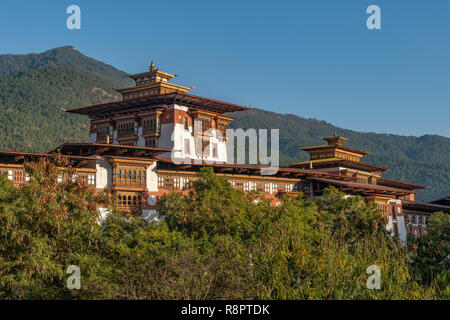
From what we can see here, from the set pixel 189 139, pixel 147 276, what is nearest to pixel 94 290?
pixel 147 276

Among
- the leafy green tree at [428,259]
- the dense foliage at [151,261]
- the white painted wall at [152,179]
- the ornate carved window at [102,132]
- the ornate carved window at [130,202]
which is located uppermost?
the ornate carved window at [102,132]

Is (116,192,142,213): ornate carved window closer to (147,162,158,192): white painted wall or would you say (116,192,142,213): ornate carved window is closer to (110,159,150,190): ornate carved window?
(110,159,150,190): ornate carved window

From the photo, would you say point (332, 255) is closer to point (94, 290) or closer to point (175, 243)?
point (94, 290)

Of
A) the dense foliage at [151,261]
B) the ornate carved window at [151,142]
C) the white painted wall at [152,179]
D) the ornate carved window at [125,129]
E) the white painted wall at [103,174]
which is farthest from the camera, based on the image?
the ornate carved window at [125,129]

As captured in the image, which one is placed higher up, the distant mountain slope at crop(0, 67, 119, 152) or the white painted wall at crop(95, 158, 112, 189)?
the distant mountain slope at crop(0, 67, 119, 152)

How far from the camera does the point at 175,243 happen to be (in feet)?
98.9

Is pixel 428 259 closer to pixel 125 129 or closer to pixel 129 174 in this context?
pixel 129 174

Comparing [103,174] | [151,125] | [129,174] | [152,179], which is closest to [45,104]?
[151,125]

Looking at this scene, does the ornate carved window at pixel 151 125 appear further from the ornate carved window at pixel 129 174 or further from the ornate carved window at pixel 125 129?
the ornate carved window at pixel 129 174

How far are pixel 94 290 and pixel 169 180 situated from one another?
26.0 metres

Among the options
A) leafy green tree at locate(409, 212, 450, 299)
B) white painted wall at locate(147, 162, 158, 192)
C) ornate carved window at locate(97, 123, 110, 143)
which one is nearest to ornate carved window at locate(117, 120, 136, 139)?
ornate carved window at locate(97, 123, 110, 143)

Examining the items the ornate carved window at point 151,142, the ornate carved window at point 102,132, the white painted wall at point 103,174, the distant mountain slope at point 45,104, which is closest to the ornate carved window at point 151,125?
the ornate carved window at point 151,142

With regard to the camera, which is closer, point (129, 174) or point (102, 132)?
point (129, 174)

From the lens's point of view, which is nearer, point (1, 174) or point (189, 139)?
point (1, 174)
